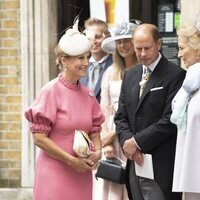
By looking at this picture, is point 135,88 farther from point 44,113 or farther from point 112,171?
point 112,171

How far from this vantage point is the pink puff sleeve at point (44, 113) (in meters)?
5.29

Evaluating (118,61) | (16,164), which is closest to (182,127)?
(118,61)

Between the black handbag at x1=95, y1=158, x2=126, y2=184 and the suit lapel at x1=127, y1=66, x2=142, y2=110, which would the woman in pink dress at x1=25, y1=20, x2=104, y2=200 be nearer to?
the suit lapel at x1=127, y1=66, x2=142, y2=110

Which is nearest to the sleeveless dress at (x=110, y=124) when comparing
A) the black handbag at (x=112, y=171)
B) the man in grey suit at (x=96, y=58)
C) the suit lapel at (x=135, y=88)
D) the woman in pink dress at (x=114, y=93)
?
the woman in pink dress at (x=114, y=93)

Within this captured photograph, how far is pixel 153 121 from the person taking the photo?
563cm

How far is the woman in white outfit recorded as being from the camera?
511cm

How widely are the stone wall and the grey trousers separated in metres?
2.58

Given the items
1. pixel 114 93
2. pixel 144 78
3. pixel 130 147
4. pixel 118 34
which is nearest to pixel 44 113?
pixel 130 147

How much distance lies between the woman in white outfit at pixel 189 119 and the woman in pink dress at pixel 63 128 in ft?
2.03

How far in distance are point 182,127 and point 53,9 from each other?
3401 mm

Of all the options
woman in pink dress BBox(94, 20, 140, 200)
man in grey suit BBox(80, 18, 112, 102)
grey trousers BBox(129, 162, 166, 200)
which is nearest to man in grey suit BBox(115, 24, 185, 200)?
grey trousers BBox(129, 162, 166, 200)

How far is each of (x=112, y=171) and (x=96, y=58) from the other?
1.19m

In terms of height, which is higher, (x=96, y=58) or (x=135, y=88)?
(x=96, y=58)

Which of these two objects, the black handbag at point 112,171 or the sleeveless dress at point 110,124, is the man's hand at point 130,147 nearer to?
the black handbag at point 112,171
